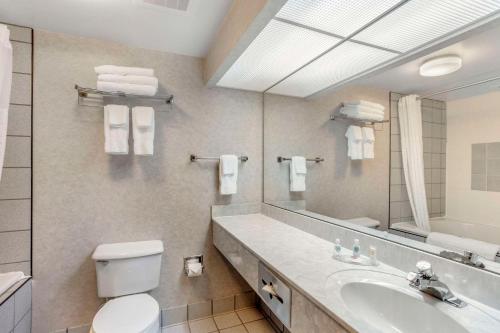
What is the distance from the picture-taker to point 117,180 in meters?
1.92

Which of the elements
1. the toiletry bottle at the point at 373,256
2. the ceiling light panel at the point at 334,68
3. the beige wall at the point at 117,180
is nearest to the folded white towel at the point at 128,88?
the beige wall at the point at 117,180

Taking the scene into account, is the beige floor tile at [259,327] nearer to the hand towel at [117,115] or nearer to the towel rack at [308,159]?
the towel rack at [308,159]

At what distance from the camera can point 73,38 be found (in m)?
1.81

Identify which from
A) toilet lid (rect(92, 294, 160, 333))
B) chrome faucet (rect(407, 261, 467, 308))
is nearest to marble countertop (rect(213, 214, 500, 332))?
chrome faucet (rect(407, 261, 467, 308))

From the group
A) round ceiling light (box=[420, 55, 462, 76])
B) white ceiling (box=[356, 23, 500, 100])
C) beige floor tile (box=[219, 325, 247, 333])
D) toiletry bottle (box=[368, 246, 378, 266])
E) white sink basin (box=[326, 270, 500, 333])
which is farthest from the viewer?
beige floor tile (box=[219, 325, 247, 333])

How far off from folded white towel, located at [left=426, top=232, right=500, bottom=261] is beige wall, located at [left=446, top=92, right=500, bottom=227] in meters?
0.09

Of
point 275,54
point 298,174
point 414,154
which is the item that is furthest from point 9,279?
point 414,154

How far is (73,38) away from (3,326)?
190 cm

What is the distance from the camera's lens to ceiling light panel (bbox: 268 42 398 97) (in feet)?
4.64

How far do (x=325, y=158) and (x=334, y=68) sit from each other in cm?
62

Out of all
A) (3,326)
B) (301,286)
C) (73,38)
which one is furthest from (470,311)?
(73,38)

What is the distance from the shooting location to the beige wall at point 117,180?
1.76m

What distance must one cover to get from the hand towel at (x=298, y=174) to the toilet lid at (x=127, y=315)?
52.4 inches

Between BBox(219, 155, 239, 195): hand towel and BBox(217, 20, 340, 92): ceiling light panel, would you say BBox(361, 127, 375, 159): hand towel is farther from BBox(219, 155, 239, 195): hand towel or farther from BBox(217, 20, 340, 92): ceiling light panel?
BBox(219, 155, 239, 195): hand towel
